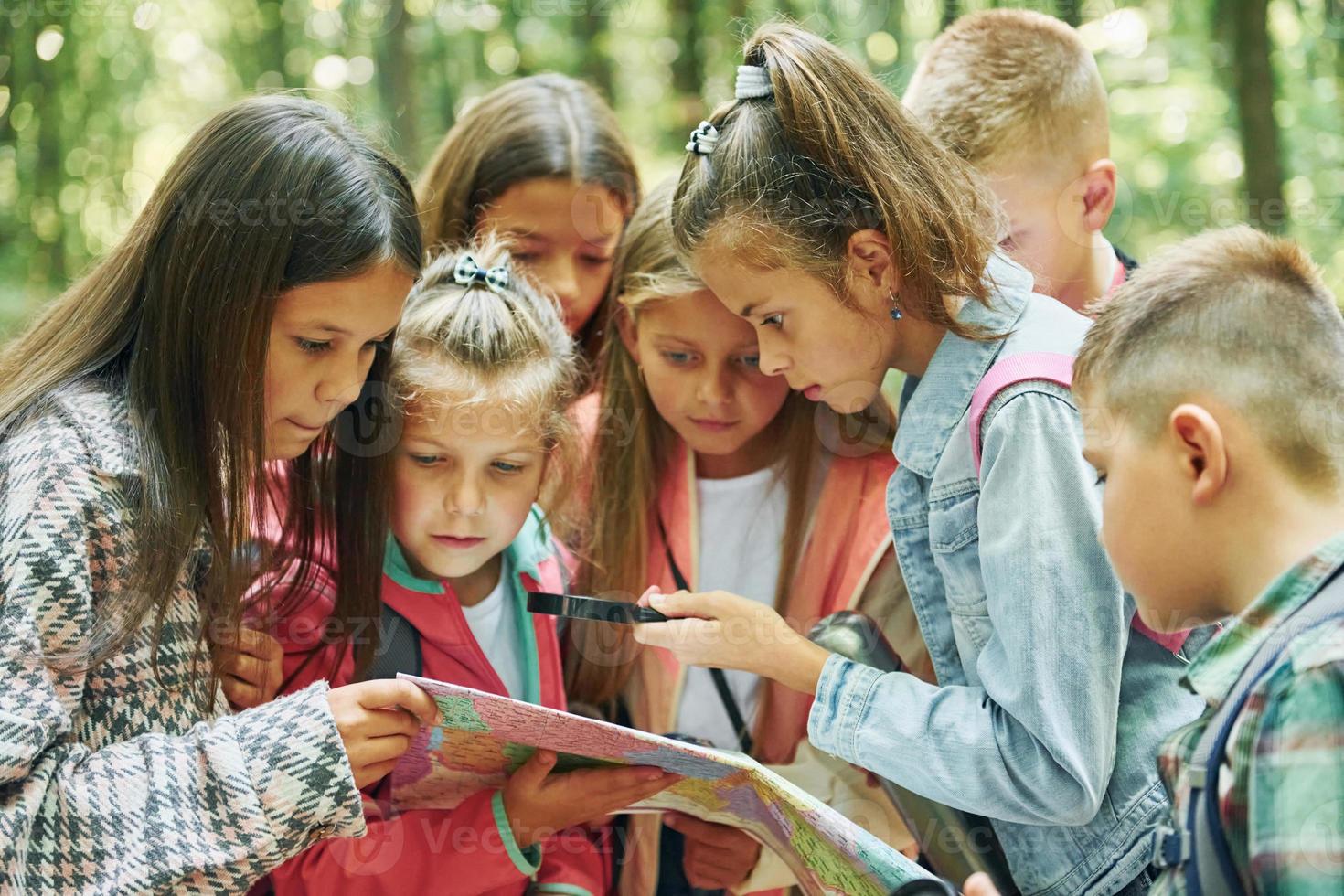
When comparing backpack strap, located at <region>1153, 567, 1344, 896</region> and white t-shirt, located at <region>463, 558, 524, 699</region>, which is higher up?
backpack strap, located at <region>1153, 567, 1344, 896</region>

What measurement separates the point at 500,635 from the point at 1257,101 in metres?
3.87

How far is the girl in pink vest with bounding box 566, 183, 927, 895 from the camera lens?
182 centimetres

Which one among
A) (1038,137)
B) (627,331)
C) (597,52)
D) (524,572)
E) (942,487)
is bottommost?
(524,572)

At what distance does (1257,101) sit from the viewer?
4395 mm

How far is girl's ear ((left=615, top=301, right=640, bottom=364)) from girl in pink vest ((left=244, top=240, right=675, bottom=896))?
111 millimetres

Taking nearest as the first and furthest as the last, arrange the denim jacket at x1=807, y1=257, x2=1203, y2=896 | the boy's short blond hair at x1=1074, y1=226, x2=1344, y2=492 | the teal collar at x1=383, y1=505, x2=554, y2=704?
the boy's short blond hair at x1=1074, y1=226, x2=1344, y2=492
the denim jacket at x1=807, y1=257, x2=1203, y2=896
the teal collar at x1=383, y1=505, x2=554, y2=704

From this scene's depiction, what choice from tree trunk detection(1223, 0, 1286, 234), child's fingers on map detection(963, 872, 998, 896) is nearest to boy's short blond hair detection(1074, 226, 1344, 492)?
child's fingers on map detection(963, 872, 998, 896)

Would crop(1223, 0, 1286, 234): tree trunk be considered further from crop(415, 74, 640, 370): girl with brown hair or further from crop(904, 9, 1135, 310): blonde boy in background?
crop(415, 74, 640, 370): girl with brown hair

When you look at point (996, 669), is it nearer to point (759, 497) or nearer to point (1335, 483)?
point (1335, 483)

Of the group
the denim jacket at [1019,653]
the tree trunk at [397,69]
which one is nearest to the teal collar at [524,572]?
the denim jacket at [1019,653]

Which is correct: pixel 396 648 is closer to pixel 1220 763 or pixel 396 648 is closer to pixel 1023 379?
pixel 1023 379

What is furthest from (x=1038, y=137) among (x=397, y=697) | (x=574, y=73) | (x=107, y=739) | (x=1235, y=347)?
(x=574, y=73)

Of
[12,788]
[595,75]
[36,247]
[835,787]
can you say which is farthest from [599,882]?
[36,247]

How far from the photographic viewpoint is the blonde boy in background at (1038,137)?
82.9 inches
